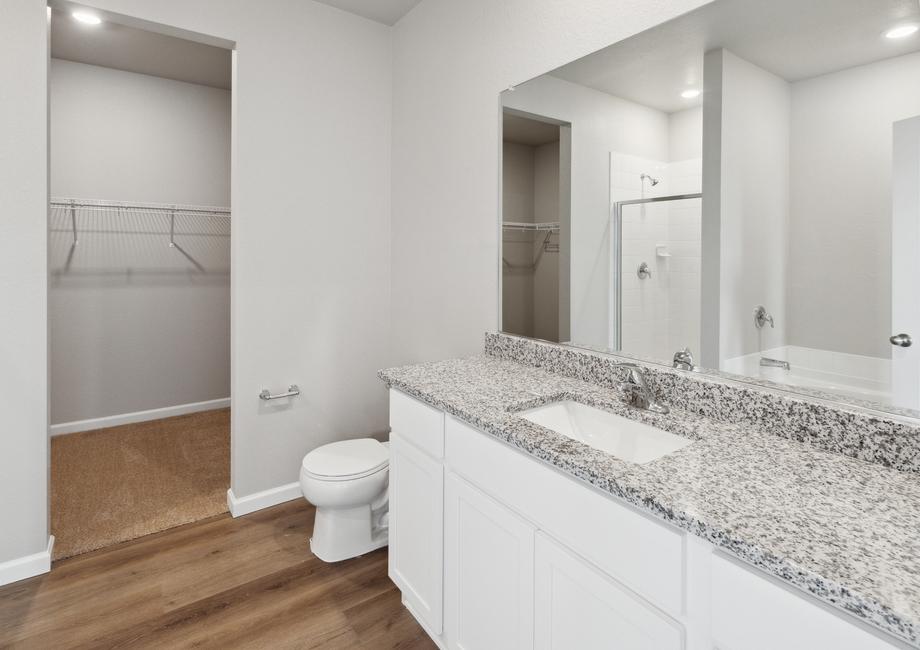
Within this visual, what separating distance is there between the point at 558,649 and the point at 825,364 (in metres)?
0.91

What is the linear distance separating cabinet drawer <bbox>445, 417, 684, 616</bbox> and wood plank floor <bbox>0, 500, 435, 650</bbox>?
79 cm

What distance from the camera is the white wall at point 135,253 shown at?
3525mm

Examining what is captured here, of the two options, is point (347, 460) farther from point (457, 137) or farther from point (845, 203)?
point (845, 203)

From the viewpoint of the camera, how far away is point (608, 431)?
4.78ft

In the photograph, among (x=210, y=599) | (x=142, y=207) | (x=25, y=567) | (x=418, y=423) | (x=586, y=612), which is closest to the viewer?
(x=586, y=612)

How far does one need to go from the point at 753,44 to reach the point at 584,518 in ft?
4.06

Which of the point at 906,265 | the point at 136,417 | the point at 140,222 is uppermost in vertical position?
the point at 140,222

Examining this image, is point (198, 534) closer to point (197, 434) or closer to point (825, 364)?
point (197, 434)

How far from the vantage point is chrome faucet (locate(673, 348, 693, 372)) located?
4.90 feet

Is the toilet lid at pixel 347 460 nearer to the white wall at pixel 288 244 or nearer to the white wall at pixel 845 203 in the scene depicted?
the white wall at pixel 288 244

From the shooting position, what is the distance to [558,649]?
1.13 metres

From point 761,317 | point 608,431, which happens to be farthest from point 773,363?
point 608,431

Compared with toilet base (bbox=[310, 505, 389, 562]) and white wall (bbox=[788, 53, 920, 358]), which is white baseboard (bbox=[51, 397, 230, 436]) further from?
white wall (bbox=[788, 53, 920, 358])

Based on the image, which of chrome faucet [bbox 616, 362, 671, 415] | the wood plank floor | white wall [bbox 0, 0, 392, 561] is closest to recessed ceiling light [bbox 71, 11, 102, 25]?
white wall [bbox 0, 0, 392, 561]
